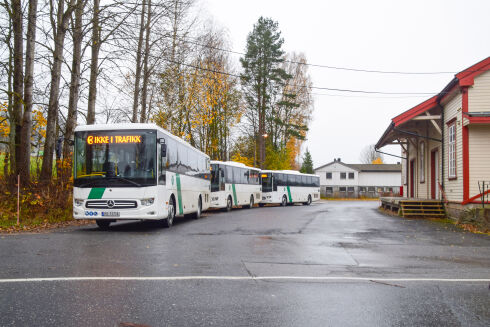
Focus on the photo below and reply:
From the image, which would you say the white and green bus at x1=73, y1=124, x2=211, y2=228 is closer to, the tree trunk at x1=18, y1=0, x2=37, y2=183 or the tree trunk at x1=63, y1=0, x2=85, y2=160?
the tree trunk at x1=18, y1=0, x2=37, y2=183

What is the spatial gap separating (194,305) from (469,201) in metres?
14.8

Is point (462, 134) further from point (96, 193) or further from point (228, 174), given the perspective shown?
point (228, 174)

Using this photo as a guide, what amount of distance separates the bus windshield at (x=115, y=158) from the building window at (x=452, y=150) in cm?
1236

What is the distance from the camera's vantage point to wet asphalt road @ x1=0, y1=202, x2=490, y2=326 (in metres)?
4.82

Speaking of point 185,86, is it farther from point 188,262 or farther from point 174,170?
point 188,262

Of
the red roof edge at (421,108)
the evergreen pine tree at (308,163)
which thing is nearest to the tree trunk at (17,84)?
the red roof edge at (421,108)

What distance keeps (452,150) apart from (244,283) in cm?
1618

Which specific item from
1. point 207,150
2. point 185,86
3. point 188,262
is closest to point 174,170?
point 188,262

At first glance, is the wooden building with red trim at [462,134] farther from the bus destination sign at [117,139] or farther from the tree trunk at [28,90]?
the tree trunk at [28,90]

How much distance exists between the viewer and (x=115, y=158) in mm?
13625

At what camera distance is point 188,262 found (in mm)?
8148

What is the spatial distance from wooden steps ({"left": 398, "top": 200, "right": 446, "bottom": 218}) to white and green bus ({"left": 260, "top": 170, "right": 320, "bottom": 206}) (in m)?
17.4

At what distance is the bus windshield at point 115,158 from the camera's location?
44.3 feet

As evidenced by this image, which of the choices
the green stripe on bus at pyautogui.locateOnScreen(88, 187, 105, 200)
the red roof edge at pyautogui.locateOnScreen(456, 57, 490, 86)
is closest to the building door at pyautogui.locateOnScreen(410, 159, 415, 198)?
the red roof edge at pyautogui.locateOnScreen(456, 57, 490, 86)
